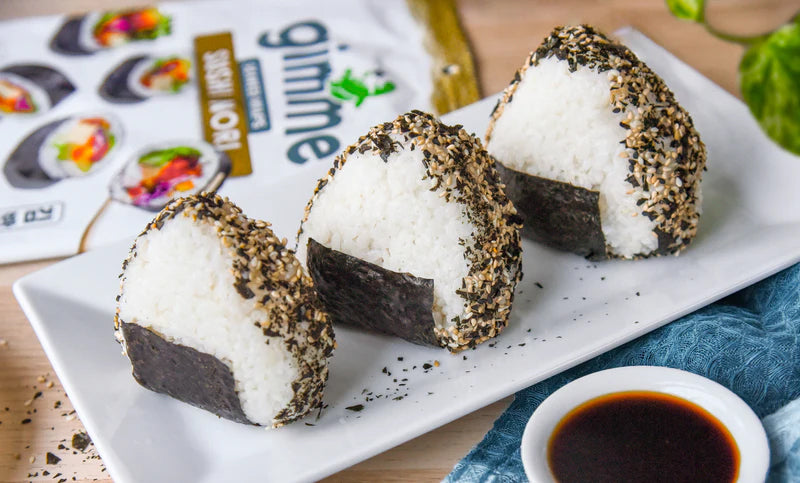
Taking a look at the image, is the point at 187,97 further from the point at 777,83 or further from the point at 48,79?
the point at 777,83

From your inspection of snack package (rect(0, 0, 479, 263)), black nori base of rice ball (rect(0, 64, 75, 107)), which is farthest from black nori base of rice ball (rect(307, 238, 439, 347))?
black nori base of rice ball (rect(0, 64, 75, 107))

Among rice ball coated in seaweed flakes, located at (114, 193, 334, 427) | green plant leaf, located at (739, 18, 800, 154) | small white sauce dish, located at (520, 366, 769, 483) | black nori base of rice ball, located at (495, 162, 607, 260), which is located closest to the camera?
green plant leaf, located at (739, 18, 800, 154)

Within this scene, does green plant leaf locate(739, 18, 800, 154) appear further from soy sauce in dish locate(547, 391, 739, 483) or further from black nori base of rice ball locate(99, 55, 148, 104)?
black nori base of rice ball locate(99, 55, 148, 104)

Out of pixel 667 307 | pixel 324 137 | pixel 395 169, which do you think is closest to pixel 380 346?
pixel 395 169

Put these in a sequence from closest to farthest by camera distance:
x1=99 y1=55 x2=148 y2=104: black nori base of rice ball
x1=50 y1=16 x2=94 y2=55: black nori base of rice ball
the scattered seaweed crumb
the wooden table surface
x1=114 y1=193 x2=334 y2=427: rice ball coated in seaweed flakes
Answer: x1=114 y1=193 x2=334 y2=427: rice ball coated in seaweed flakes, the wooden table surface, the scattered seaweed crumb, x1=99 y1=55 x2=148 y2=104: black nori base of rice ball, x1=50 y1=16 x2=94 y2=55: black nori base of rice ball

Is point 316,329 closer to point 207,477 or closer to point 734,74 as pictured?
point 207,477

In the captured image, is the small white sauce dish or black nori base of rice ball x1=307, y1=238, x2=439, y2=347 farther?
black nori base of rice ball x1=307, y1=238, x2=439, y2=347

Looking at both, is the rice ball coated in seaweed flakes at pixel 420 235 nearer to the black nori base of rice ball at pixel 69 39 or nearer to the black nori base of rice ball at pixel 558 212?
the black nori base of rice ball at pixel 558 212
